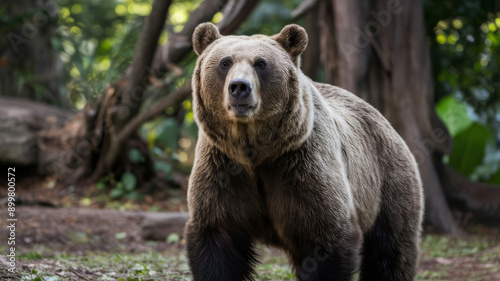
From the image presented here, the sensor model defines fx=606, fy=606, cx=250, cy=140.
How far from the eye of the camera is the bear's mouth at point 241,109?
3.72 m

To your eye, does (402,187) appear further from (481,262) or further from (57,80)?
(57,80)

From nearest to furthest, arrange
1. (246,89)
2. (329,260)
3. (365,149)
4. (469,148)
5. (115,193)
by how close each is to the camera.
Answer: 1. (246,89)
2. (329,260)
3. (365,149)
4. (115,193)
5. (469,148)

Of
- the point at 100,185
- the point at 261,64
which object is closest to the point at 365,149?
the point at 261,64

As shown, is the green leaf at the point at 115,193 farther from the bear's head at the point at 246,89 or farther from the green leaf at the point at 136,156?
the bear's head at the point at 246,89

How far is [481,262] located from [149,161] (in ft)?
19.7

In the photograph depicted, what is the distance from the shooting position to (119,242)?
802 cm

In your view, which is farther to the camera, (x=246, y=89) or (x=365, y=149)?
(x=365, y=149)

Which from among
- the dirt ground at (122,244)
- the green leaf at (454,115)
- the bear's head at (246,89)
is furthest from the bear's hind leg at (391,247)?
the green leaf at (454,115)

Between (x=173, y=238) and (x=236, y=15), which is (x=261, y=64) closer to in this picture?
(x=236, y=15)

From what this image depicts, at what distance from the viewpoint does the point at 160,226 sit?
828cm

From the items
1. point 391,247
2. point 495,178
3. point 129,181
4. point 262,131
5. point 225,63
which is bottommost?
point 129,181

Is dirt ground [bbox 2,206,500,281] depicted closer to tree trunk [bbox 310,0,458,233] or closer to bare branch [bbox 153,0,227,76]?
tree trunk [bbox 310,0,458,233]

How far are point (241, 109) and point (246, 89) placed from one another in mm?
132

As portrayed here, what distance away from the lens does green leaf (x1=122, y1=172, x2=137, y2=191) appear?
408 inches
